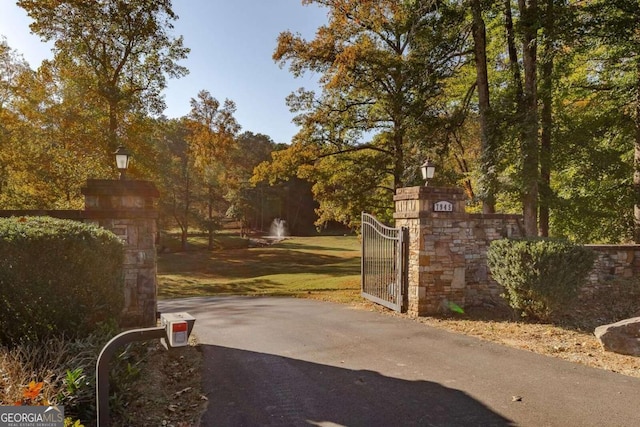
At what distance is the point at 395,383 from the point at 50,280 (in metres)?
4.08

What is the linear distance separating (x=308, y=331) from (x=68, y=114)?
12.9m

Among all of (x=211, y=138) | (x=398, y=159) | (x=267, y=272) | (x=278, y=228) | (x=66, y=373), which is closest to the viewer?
(x=66, y=373)

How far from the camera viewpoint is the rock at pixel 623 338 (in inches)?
225

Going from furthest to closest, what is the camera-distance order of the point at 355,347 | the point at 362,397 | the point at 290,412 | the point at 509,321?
the point at 509,321, the point at 355,347, the point at 362,397, the point at 290,412

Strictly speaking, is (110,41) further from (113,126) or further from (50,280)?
(50,280)

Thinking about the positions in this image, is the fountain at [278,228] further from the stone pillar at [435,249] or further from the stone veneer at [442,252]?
the stone pillar at [435,249]

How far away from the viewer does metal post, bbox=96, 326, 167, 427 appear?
2852 mm

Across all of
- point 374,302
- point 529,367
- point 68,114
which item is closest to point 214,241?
point 68,114

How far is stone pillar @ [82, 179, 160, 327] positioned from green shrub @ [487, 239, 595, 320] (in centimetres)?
662

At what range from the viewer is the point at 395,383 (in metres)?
4.79

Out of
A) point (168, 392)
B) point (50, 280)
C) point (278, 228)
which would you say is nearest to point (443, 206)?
point (168, 392)

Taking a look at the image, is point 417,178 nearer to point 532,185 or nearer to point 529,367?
point 532,185

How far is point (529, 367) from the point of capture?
5305mm
